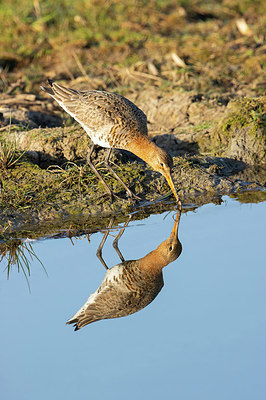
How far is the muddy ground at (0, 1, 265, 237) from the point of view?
266 inches

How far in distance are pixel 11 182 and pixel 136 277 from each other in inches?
90.0

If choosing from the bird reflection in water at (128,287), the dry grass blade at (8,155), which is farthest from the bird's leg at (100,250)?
the dry grass blade at (8,155)

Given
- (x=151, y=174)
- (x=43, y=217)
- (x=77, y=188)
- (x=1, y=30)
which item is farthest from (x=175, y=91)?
(x=1, y=30)

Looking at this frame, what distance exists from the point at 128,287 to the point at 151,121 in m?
4.09

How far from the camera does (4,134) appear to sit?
25.3 feet

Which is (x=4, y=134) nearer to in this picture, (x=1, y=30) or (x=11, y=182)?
(x=11, y=182)

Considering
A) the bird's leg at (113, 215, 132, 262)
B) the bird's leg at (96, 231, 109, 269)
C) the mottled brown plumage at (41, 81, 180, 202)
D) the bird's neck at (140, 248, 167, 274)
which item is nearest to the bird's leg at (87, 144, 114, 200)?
the mottled brown plumage at (41, 81, 180, 202)

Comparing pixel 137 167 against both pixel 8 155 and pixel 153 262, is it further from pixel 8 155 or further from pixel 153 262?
pixel 153 262

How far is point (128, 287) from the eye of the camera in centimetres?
527

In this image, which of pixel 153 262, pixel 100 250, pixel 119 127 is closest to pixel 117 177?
pixel 119 127

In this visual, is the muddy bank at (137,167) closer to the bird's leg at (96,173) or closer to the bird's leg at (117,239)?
the bird's leg at (96,173)

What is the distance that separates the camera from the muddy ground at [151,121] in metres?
6.75

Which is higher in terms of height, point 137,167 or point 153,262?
point 137,167

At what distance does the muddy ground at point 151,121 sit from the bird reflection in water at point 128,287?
102 cm
